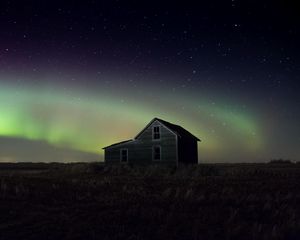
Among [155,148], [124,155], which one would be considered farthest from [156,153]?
[124,155]

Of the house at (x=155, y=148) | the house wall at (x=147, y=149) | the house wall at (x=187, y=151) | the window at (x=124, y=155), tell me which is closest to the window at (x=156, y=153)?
the house at (x=155, y=148)

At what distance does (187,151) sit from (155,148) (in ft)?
13.8

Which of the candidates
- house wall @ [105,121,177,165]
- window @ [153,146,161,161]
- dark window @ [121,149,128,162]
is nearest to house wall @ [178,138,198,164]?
house wall @ [105,121,177,165]

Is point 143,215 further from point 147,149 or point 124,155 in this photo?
point 124,155

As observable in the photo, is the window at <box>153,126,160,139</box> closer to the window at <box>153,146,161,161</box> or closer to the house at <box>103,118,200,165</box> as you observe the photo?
the house at <box>103,118,200,165</box>

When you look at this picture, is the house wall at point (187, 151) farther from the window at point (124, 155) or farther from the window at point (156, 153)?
the window at point (124, 155)

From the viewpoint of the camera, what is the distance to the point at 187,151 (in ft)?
Answer: 154

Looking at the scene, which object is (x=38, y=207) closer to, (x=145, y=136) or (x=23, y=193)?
(x=23, y=193)

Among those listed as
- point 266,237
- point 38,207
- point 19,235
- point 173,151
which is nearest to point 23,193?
point 38,207

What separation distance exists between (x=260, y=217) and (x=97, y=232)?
5.62 meters

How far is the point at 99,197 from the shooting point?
17406 millimetres

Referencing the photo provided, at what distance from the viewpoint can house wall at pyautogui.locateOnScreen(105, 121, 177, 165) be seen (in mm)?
43688

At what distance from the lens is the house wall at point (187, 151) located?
146ft

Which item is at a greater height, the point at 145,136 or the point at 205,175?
the point at 145,136
